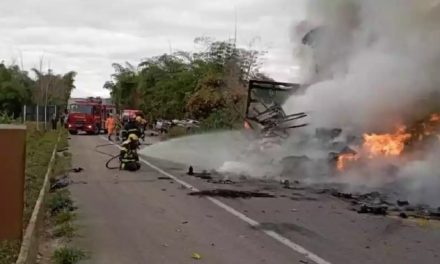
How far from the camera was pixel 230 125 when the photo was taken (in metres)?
32.9

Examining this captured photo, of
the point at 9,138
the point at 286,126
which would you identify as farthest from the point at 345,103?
the point at 9,138

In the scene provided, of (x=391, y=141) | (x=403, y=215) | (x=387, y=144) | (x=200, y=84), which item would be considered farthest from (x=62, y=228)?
(x=200, y=84)

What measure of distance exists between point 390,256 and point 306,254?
983mm

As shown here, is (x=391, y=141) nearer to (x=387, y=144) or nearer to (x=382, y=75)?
(x=387, y=144)

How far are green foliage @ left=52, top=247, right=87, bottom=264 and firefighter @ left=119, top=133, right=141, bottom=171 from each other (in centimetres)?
1111

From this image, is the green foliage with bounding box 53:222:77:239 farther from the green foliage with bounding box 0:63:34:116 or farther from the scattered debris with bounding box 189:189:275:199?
the green foliage with bounding box 0:63:34:116

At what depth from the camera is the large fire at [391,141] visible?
1520cm

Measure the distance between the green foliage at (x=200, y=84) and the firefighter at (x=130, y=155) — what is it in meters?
13.8

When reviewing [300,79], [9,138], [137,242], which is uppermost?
[300,79]

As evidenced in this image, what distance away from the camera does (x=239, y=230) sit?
29.5ft

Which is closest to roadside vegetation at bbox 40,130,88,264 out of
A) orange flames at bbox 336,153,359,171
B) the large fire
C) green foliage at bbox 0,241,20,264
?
green foliage at bbox 0,241,20,264

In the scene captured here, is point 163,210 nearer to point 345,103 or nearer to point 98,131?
point 345,103

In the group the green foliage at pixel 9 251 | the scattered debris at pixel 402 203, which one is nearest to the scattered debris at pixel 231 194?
the scattered debris at pixel 402 203

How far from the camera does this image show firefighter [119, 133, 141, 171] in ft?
60.5
